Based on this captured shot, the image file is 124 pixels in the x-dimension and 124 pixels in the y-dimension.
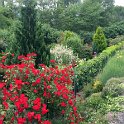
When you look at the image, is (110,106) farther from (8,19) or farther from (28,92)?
(8,19)

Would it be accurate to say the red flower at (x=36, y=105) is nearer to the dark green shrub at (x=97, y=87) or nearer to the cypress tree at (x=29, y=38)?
the dark green shrub at (x=97, y=87)

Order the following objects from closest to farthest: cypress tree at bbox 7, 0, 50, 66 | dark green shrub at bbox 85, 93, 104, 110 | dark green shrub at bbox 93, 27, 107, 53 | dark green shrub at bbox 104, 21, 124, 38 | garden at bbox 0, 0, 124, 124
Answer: garden at bbox 0, 0, 124, 124, dark green shrub at bbox 85, 93, 104, 110, cypress tree at bbox 7, 0, 50, 66, dark green shrub at bbox 93, 27, 107, 53, dark green shrub at bbox 104, 21, 124, 38

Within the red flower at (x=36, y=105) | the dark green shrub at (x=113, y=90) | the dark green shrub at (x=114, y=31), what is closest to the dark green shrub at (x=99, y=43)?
the dark green shrub at (x=114, y=31)

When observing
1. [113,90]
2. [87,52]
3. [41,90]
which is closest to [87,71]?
[113,90]

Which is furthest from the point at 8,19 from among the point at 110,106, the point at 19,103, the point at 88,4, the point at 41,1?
the point at 19,103

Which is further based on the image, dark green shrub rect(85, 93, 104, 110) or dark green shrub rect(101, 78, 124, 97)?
dark green shrub rect(101, 78, 124, 97)

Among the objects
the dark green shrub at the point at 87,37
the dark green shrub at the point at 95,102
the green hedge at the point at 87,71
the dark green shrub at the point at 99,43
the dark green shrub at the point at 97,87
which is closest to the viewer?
the dark green shrub at the point at 95,102

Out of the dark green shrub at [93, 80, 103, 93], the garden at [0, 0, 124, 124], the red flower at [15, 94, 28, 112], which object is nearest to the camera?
the red flower at [15, 94, 28, 112]

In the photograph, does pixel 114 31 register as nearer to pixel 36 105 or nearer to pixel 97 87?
pixel 97 87

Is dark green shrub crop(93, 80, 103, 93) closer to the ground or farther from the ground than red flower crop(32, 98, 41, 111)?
closer to the ground

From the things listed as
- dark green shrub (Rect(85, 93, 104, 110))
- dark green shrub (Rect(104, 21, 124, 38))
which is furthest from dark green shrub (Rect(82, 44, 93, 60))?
dark green shrub (Rect(85, 93, 104, 110))

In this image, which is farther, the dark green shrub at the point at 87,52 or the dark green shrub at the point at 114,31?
the dark green shrub at the point at 114,31

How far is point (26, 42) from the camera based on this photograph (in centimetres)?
1043

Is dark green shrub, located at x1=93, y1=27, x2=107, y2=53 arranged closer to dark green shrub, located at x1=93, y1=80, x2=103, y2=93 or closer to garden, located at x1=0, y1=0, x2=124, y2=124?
garden, located at x1=0, y1=0, x2=124, y2=124
